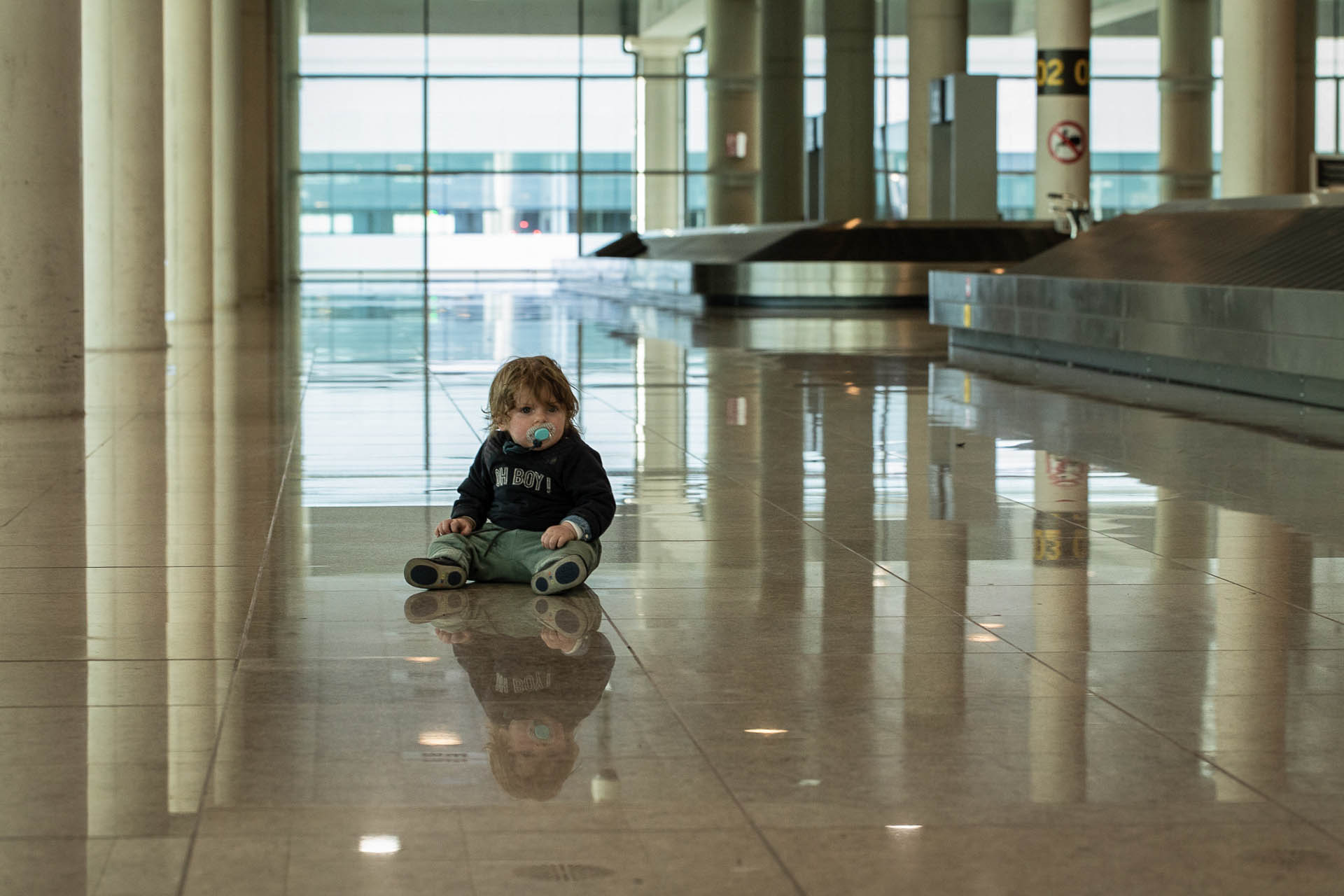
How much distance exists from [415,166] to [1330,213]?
37.3 m

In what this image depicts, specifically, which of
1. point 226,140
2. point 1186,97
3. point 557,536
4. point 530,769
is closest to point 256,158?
point 226,140

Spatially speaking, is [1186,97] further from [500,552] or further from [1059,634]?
[1059,634]

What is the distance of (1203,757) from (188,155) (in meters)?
22.0

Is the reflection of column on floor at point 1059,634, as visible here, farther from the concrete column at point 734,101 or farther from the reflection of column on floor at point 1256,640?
the concrete column at point 734,101

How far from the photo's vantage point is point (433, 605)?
210 inches

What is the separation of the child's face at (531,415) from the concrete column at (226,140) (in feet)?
80.7

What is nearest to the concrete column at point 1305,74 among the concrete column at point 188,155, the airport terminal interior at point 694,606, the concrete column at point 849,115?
the concrete column at point 849,115

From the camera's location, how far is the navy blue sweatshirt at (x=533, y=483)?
5.71m

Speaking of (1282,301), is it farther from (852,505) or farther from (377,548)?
(377,548)

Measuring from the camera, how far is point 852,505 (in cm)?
747

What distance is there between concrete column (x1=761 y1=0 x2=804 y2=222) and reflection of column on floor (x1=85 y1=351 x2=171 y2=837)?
34.9m

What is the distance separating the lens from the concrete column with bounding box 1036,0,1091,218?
2953 cm

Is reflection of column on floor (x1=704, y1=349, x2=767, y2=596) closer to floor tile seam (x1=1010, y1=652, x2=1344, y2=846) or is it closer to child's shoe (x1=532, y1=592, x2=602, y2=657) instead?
child's shoe (x1=532, y1=592, x2=602, y2=657)

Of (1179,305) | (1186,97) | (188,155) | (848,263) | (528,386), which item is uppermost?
(1186,97)
